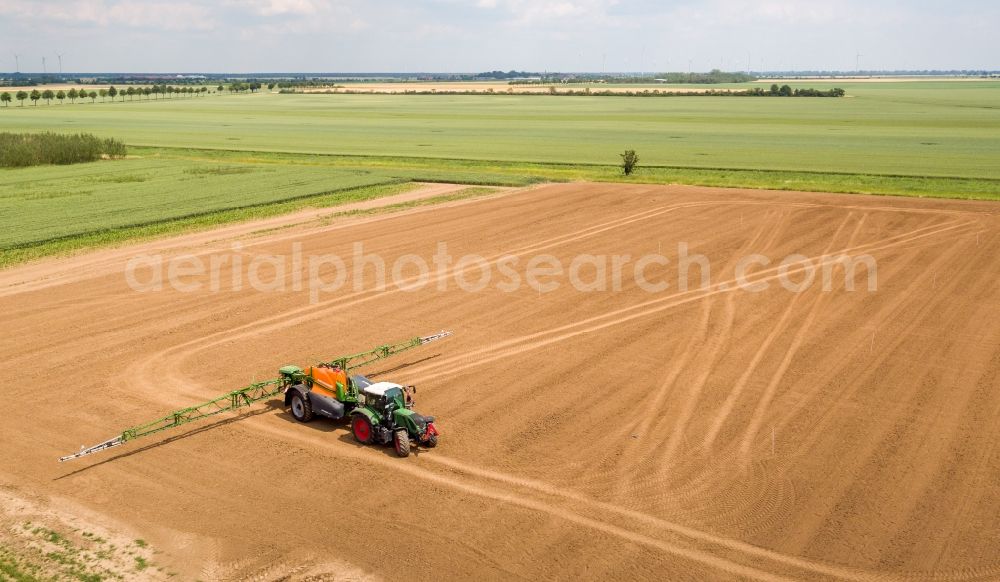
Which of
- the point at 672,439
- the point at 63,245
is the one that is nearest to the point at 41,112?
the point at 63,245

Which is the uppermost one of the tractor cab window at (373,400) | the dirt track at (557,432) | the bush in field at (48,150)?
the bush in field at (48,150)

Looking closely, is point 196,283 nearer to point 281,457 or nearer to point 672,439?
point 281,457

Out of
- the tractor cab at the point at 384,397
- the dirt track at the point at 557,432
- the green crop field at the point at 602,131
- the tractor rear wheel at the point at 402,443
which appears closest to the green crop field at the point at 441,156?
the green crop field at the point at 602,131

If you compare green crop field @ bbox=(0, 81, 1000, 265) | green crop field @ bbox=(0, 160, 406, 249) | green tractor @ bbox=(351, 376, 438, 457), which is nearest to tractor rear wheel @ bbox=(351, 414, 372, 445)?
green tractor @ bbox=(351, 376, 438, 457)

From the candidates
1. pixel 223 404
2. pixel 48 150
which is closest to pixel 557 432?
pixel 223 404

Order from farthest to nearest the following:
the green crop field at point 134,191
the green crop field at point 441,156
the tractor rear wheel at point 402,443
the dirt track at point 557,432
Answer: the green crop field at point 441,156, the green crop field at point 134,191, the tractor rear wheel at point 402,443, the dirt track at point 557,432

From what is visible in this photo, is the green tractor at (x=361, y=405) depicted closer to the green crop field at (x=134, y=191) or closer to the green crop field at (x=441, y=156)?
the green crop field at (x=441, y=156)

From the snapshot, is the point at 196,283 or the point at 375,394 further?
the point at 196,283
